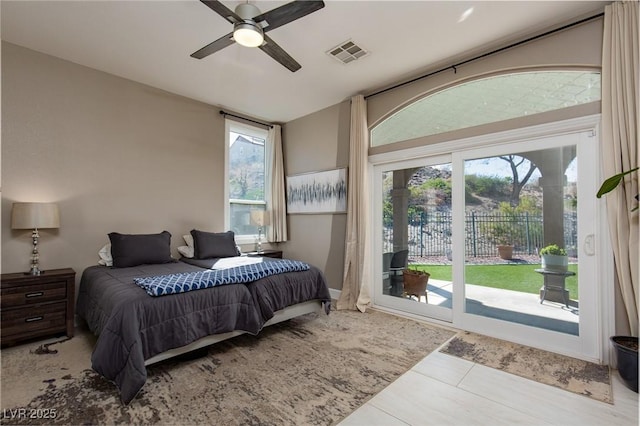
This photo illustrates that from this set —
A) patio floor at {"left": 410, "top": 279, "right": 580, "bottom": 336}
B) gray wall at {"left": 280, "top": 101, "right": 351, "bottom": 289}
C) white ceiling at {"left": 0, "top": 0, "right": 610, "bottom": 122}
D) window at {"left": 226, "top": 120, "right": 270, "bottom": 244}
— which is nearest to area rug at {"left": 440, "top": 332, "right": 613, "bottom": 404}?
patio floor at {"left": 410, "top": 279, "right": 580, "bottom": 336}

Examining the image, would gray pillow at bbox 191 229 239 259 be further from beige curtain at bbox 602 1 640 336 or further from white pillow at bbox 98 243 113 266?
beige curtain at bbox 602 1 640 336

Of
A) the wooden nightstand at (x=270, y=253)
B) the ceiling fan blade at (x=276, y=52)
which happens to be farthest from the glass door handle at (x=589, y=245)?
the wooden nightstand at (x=270, y=253)

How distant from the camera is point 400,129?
12.5 ft

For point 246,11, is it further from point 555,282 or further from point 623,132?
point 555,282

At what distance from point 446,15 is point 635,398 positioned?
10.4ft

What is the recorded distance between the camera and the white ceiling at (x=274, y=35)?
246cm

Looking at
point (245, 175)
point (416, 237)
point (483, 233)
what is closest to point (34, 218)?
point (245, 175)

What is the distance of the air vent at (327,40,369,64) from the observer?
2.95 metres

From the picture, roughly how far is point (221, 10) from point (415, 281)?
340 centimetres

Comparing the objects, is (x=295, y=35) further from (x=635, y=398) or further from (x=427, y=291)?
(x=635, y=398)

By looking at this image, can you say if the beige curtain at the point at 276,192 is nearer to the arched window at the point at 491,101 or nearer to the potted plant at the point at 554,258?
the arched window at the point at 491,101

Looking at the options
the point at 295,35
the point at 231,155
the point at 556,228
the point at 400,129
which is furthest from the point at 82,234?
the point at 556,228

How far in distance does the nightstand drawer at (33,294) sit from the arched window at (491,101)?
3996 millimetres

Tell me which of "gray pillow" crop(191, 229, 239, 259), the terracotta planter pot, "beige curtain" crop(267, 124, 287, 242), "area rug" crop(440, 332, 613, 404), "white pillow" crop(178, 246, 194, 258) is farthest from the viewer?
"beige curtain" crop(267, 124, 287, 242)
